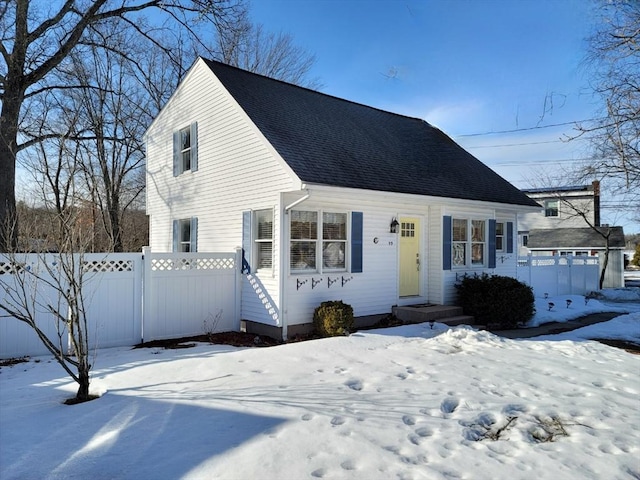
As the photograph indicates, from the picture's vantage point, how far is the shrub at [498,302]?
10.3m

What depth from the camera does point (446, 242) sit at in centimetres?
1110

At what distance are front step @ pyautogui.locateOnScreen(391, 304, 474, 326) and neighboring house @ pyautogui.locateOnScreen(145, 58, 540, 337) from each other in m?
0.42

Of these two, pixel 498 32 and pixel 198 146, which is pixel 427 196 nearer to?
pixel 498 32

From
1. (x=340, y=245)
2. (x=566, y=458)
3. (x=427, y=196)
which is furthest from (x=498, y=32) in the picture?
(x=566, y=458)

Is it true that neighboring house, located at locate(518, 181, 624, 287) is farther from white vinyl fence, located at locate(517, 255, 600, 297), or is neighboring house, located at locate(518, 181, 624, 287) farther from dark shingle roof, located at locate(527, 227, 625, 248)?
white vinyl fence, located at locate(517, 255, 600, 297)

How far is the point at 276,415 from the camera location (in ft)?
13.3

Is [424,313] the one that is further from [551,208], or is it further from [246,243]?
[551,208]

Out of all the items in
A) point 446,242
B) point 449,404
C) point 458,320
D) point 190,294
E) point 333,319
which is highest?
point 446,242

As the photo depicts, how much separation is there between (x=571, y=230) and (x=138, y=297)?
27687 mm

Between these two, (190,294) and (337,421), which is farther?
(190,294)

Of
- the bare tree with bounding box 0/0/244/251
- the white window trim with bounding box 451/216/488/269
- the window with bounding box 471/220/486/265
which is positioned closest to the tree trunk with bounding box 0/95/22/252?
the bare tree with bounding box 0/0/244/251

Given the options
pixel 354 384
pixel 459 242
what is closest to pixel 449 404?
pixel 354 384

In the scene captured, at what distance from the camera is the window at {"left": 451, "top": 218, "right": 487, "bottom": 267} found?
11.7 metres

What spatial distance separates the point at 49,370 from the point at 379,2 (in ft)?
39.1
